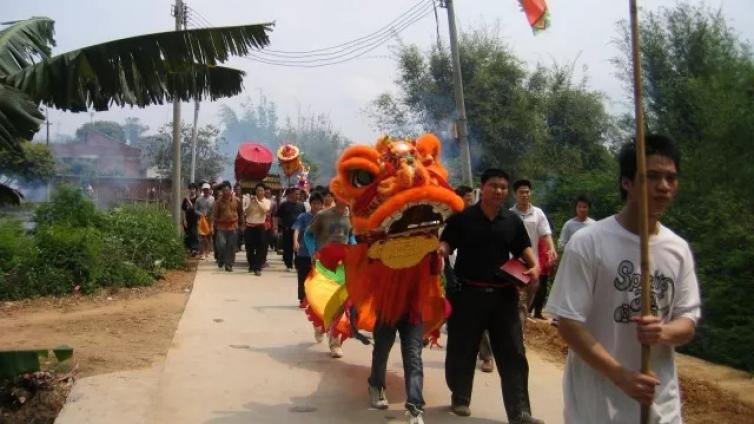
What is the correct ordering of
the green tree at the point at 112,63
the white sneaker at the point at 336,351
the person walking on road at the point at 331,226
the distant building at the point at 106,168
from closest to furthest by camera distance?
the green tree at the point at 112,63 < the white sneaker at the point at 336,351 < the person walking on road at the point at 331,226 < the distant building at the point at 106,168

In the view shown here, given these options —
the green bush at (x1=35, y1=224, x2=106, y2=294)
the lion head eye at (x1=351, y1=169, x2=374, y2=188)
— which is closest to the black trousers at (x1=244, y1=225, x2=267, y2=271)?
the green bush at (x1=35, y1=224, x2=106, y2=294)

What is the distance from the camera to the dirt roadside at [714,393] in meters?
5.23

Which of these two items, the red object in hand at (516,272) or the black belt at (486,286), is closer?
the red object in hand at (516,272)

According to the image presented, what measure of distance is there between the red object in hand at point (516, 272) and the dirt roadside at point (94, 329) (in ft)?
11.6

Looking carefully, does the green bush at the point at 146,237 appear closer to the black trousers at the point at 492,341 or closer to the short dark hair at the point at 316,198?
the short dark hair at the point at 316,198

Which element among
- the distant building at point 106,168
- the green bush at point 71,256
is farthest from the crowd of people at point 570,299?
the distant building at point 106,168

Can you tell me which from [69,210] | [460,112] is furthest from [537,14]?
[69,210]

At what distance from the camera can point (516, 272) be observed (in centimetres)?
502

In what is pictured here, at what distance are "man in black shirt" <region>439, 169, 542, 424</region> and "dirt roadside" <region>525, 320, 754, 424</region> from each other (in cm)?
135

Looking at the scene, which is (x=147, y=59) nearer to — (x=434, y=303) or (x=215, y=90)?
(x=215, y=90)

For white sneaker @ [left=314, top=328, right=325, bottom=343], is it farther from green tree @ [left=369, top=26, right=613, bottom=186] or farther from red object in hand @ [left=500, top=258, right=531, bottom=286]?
green tree @ [left=369, top=26, right=613, bottom=186]

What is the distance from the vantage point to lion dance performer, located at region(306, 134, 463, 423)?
198 inches

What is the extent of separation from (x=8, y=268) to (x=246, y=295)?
3.38m

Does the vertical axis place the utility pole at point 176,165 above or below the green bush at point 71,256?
above
